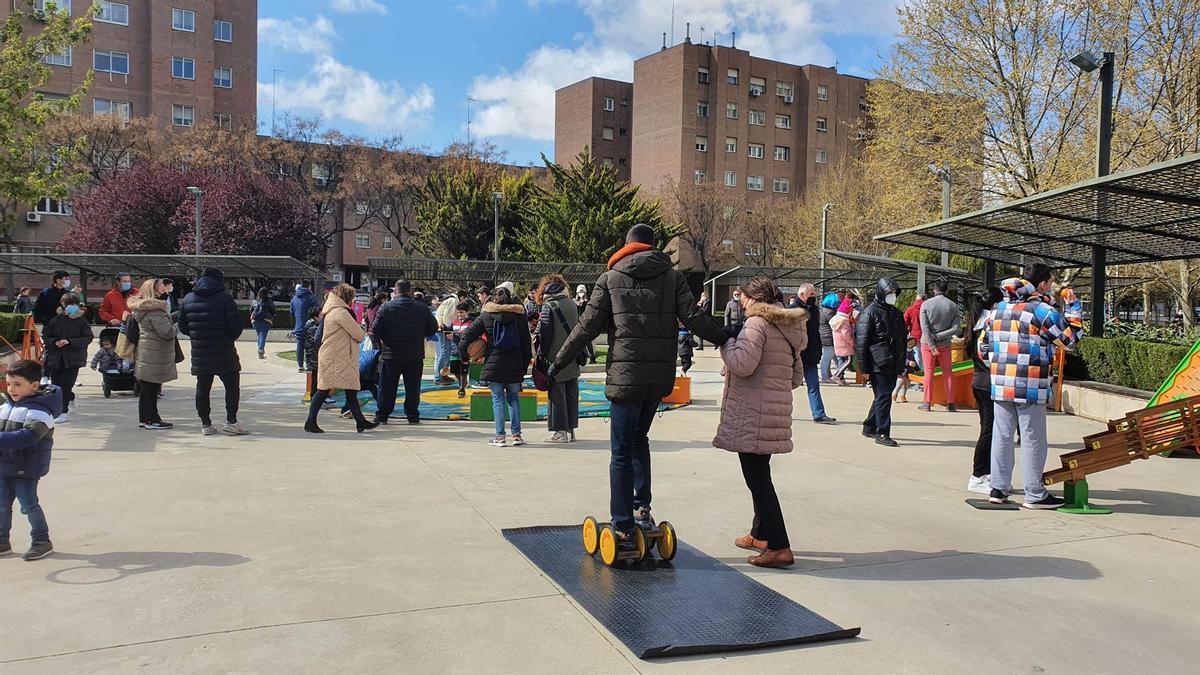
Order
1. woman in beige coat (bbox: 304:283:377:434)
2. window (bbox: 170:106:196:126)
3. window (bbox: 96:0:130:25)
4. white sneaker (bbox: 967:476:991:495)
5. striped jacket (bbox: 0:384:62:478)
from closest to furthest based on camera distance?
striped jacket (bbox: 0:384:62:478) → white sneaker (bbox: 967:476:991:495) → woman in beige coat (bbox: 304:283:377:434) → window (bbox: 96:0:130:25) → window (bbox: 170:106:196:126)

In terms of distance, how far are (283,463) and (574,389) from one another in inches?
119

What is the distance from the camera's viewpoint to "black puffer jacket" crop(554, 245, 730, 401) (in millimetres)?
4742

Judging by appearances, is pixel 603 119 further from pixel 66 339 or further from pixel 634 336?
pixel 634 336

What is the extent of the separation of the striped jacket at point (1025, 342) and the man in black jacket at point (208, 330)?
7320 millimetres

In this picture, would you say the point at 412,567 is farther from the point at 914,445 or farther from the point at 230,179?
the point at 230,179

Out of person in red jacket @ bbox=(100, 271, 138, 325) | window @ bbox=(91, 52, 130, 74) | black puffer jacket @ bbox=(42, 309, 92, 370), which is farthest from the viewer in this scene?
window @ bbox=(91, 52, 130, 74)

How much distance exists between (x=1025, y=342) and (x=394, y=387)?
6943 millimetres

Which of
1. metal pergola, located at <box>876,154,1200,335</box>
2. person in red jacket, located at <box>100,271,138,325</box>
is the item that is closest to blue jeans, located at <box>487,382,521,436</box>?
metal pergola, located at <box>876,154,1200,335</box>

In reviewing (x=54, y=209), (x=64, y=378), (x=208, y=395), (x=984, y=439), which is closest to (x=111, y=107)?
(x=54, y=209)

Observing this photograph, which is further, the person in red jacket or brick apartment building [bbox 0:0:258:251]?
brick apartment building [bbox 0:0:258:251]

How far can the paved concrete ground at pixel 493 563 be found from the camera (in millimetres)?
3686

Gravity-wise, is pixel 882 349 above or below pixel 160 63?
below

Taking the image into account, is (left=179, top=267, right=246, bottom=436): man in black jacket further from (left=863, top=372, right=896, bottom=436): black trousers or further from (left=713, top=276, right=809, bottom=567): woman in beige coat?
(left=863, top=372, right=896, bottom=436): black trousers

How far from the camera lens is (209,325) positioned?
359 inches
